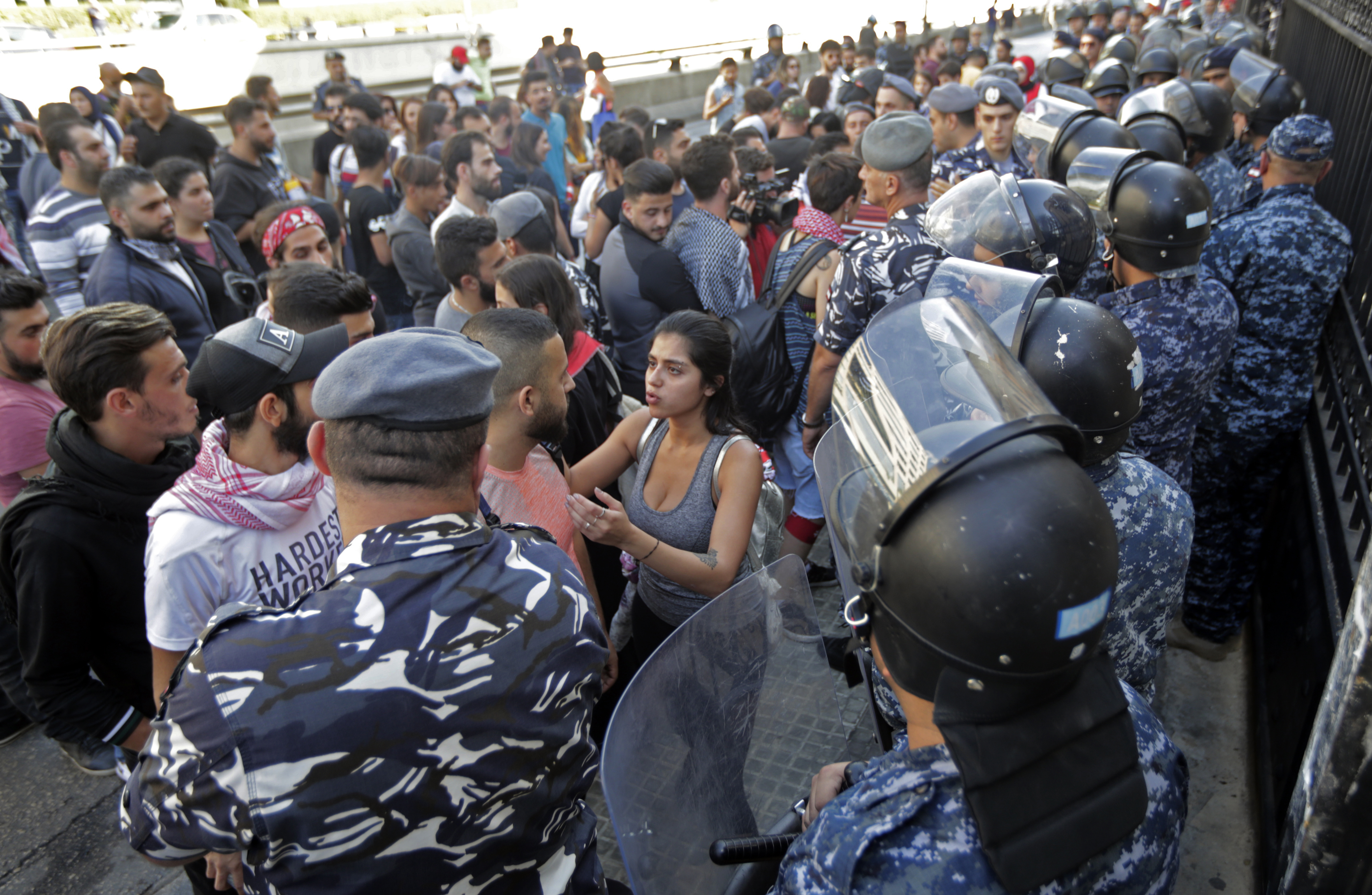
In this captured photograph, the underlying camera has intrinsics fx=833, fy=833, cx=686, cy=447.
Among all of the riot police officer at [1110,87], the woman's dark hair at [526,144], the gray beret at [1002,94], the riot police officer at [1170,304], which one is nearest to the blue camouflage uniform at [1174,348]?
the riot police officer at [1170,304]

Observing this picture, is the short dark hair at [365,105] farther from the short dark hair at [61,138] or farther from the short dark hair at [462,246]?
the short dark hair at [462,246]

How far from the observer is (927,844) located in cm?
114

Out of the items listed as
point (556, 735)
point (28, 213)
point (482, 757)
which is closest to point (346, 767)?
point (482, 757)

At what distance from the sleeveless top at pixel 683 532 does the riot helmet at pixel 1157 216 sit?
1.69m

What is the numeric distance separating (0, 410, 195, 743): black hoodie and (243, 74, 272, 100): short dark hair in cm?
817

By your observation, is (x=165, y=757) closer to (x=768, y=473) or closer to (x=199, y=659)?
(x=199, y=659)

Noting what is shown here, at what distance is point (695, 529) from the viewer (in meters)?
2.75

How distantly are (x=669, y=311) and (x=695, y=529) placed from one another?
2164mm

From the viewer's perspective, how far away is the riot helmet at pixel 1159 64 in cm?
852

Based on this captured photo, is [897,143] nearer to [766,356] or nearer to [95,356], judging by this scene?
[766,356]

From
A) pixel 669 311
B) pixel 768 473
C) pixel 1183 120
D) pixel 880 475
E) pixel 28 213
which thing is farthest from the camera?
pixel 28 213

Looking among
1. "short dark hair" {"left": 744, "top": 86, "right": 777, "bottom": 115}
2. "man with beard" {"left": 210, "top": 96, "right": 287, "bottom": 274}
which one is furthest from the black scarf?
"short dark hair" {"left": 744, "top": 86, "right": 777, "bottom": 115}

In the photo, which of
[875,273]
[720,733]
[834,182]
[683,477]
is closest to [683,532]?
[683,477]

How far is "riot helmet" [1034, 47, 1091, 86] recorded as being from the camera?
1090 cm
